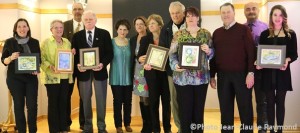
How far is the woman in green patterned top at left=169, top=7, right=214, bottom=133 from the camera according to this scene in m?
3.64

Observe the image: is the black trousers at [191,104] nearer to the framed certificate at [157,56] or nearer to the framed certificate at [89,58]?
the framed certificate at [157,56]

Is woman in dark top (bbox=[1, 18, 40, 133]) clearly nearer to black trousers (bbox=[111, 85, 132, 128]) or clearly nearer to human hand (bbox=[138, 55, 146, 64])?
black trousers (bbox=[111, 85, 132, 128])

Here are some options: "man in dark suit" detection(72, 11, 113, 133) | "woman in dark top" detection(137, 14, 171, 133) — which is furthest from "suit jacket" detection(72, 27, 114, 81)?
"woman in dark top" detection(137, 14, 171, 133)

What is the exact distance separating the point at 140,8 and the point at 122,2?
0.41m

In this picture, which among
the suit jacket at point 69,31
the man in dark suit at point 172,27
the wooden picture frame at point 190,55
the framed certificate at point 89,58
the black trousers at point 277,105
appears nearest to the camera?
the wooden picture frame at point 190,55

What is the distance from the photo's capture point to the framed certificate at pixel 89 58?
4.53 m

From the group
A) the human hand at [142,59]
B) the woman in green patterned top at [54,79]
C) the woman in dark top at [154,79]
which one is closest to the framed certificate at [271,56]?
the woman in dark top at [154,79]

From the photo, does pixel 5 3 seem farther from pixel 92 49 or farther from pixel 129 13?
pixel 129 13

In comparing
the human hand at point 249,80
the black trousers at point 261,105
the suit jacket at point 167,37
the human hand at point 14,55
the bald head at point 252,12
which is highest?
the bald head at point 252,12

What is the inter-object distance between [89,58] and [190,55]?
60.0 inches

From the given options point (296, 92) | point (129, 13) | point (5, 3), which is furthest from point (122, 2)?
point (296, 92)

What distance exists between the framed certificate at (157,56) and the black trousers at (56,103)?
1.27 m

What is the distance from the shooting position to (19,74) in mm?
4363

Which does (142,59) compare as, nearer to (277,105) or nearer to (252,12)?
(252,12)
